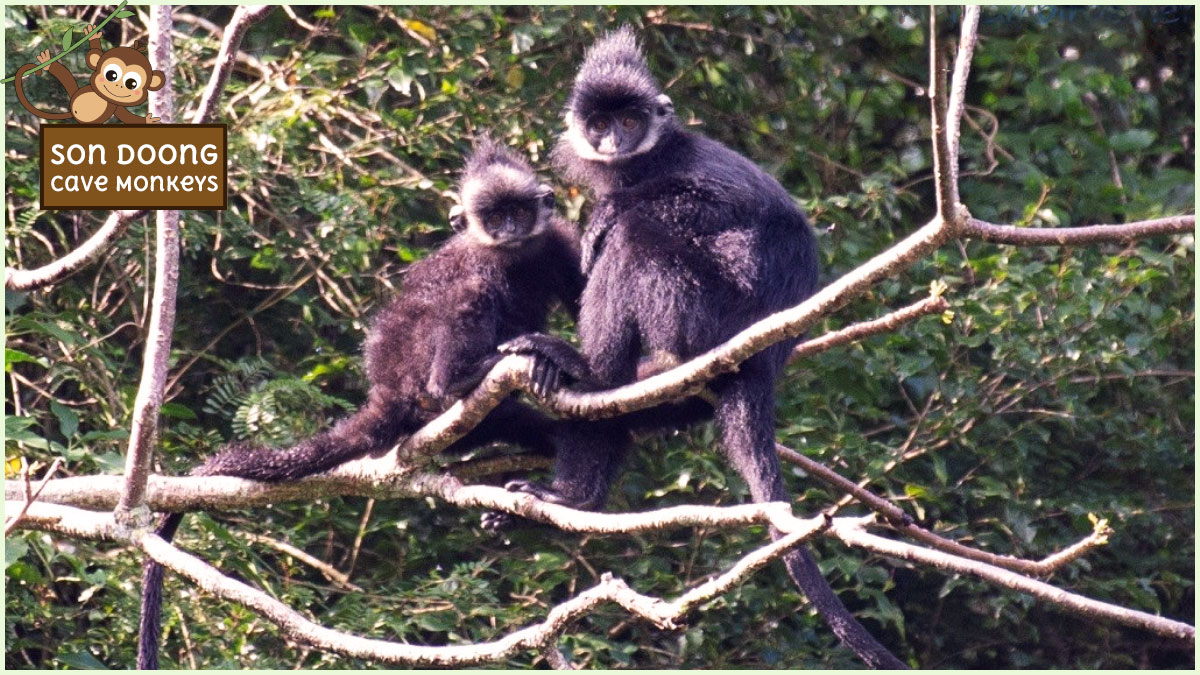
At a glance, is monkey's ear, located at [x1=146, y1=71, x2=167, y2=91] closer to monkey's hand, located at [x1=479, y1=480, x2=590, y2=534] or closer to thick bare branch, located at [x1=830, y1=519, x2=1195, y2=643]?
monkey's hand, located at [x1=479, y1=480, x2=590, y2=534]

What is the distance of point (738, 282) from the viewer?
507cm


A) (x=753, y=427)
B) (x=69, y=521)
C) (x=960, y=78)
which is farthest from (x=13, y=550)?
(x=960, y=78)

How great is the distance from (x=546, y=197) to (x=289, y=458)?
59.6 inches

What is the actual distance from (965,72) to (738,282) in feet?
6.26

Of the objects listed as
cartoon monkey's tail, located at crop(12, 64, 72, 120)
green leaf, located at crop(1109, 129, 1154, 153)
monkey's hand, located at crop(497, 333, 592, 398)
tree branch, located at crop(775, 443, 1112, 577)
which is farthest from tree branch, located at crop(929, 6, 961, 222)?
green leaf, located at crop(1109, 129, 1154, 153)

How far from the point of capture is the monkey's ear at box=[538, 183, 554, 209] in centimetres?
557

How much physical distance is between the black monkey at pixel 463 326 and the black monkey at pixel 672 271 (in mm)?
264

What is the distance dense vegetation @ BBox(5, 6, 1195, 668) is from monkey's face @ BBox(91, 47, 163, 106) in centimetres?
102

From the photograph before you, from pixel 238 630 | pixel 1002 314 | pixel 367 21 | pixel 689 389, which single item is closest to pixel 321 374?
pixel 238 630

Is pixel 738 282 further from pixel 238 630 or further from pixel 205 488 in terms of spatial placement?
pixel 238 630

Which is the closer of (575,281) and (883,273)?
(883,273)

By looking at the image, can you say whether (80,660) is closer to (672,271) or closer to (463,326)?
(463,326)

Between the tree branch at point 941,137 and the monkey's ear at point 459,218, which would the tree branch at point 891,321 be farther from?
the monkey's ear at point 459,218

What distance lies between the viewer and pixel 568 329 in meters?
6.44
